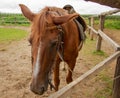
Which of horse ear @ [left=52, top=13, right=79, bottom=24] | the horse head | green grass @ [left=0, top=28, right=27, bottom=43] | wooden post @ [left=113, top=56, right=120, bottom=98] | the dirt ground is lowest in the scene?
green grass @ [left=0, top=28, right=27, bottom=43]

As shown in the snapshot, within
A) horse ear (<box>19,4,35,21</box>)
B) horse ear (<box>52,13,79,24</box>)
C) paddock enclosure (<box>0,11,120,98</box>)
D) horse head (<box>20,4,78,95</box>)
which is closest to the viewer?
horse head (<box>20,4,78,95</box>)

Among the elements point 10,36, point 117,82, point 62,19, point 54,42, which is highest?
point 62,19

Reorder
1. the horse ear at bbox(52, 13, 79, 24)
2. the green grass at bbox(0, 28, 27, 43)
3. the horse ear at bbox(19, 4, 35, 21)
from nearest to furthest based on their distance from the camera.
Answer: the horse ear at bbox(52, 13, 79, 24), the horse ear at bbox(19, 4, 35, 21), the green grass at bbox(0, 28, 27, 43)

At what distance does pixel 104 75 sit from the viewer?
249 inches

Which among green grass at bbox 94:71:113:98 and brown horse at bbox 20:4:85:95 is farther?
green grass at bbox 94:71:113:98

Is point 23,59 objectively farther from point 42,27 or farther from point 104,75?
point 42,27

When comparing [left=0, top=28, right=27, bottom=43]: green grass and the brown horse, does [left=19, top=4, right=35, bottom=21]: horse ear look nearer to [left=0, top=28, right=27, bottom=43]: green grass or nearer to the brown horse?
the brown horse

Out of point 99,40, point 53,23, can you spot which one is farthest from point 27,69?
point 53,23

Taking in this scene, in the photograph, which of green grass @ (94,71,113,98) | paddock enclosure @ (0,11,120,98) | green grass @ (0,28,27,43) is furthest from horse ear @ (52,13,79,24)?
green grass @ (0,28,27,43)

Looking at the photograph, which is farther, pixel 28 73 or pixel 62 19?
pixel 28 73

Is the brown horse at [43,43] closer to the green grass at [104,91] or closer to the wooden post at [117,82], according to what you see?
the wooden post at [117,82]

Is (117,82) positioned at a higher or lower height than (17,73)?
higher

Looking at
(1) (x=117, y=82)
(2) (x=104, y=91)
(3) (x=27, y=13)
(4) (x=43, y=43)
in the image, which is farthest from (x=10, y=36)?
(4) (x=43, y=43)

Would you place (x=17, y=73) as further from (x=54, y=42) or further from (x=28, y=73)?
(x=54, y=42)
